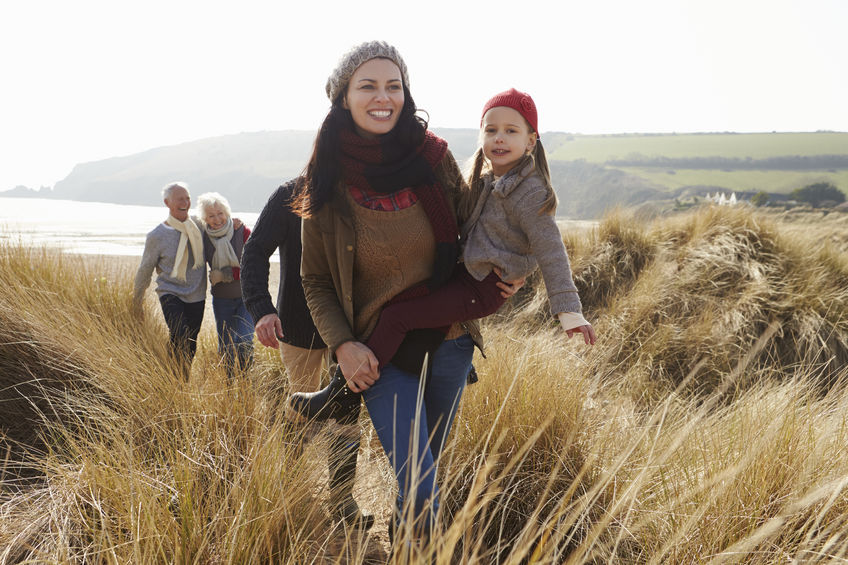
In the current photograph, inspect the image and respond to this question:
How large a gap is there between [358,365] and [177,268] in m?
3.39

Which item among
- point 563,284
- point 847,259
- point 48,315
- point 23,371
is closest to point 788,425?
point 563,284

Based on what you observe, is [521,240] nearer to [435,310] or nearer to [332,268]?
[435,310]

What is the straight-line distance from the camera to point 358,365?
5.82 ft

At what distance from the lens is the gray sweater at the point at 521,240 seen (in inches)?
72.2

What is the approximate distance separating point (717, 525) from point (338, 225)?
1615 millimetres

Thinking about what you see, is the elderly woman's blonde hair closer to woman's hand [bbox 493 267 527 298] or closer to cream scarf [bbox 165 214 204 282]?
cream scarf [bbox 165 214 204 282]

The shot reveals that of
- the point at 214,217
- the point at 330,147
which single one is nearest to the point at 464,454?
the point at 330,147

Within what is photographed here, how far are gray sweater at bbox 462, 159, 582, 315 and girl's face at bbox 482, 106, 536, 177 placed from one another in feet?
0.26

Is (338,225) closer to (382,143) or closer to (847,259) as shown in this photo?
(382,143)

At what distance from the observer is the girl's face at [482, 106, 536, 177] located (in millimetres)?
1989

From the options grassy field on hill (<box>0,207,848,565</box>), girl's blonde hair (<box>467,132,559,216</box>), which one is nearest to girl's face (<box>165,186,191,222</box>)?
grassy field on hill (<box>0,207,848,565</box>)

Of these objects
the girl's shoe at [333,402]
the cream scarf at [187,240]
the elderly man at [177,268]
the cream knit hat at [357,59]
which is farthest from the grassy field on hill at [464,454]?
the cream knit hat at [357,59]

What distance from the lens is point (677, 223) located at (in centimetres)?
723

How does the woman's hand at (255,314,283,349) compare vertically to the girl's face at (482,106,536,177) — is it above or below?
below
